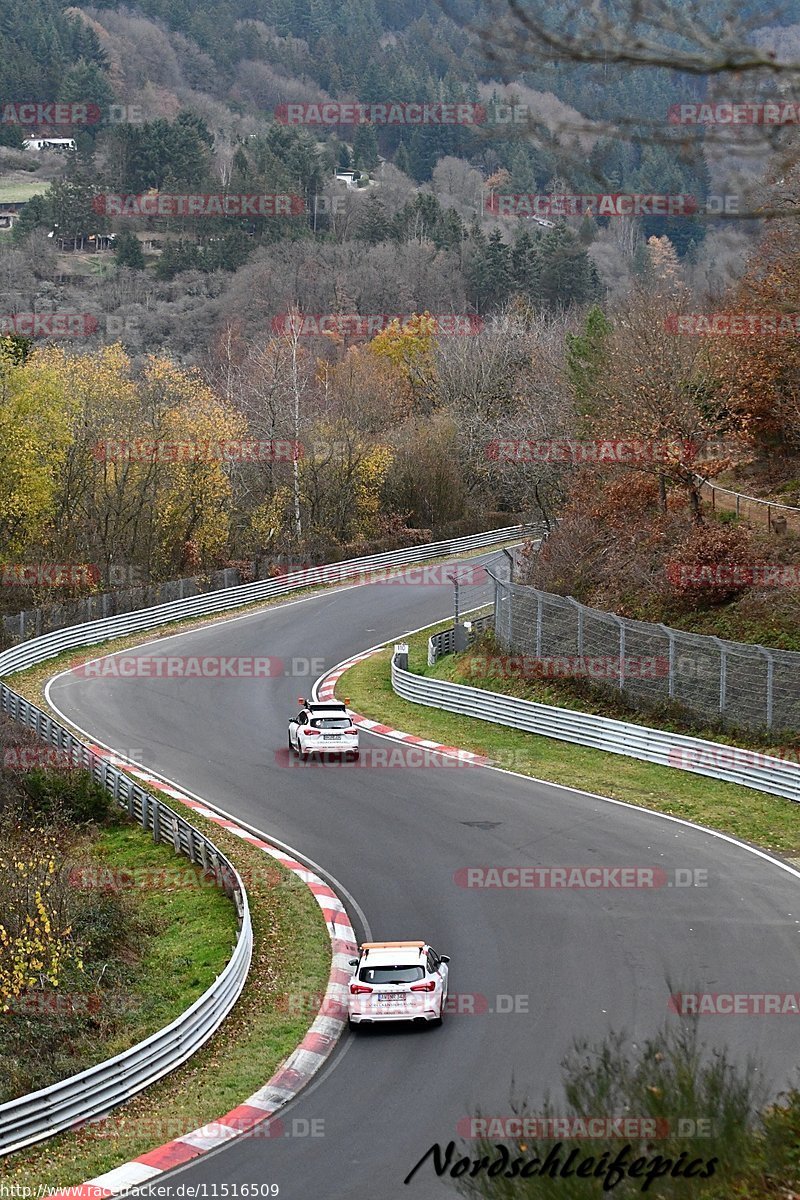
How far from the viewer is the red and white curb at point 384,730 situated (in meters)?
31.1

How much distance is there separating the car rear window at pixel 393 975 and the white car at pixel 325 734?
47.0 ft

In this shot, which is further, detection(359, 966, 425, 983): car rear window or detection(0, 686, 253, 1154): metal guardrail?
detection(359, 966, 425, 983): car rear window

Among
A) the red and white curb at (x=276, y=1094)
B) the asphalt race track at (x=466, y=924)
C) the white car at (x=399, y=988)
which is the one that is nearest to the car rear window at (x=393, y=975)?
the white car at (x=399, y=988)

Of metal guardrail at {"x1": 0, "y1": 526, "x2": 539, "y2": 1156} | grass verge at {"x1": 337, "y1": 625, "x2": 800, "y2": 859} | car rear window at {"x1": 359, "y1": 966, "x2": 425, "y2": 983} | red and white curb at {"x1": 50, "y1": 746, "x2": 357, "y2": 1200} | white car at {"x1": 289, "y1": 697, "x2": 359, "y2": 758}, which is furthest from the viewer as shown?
white car at {"x1": 289, "y1": 697, "x2": 359, "y2": 758}

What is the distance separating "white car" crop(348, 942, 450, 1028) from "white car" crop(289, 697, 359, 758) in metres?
14.0

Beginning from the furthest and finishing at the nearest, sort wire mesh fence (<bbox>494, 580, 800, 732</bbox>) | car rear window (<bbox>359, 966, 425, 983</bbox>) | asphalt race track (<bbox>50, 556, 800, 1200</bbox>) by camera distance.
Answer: wire mesh fence (<bbox>494, 580, 800, 732</bbox>) → car rear window (<bbox>359, 966, 425, 983</bbox>) → asphalt race track (<bbox>50, 556, 800, 1200</bbox>)

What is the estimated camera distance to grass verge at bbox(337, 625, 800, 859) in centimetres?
2494

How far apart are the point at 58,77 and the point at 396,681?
167084mm

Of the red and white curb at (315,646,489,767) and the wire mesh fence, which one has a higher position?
the wire mesh fence

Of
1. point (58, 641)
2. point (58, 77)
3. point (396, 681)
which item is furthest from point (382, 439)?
point (58, 77)

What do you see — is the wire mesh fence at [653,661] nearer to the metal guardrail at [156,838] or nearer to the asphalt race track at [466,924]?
the asphalt race track at [466,924]

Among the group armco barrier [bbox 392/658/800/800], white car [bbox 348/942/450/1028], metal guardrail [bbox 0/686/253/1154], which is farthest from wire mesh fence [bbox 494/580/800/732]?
white car [bbox 348/942/450/1028]

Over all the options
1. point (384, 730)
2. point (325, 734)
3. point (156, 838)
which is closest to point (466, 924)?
point (156, 838)

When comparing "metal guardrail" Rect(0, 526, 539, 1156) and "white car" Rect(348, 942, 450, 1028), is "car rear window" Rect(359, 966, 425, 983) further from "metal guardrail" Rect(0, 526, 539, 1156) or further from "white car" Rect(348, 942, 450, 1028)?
"metal guardrail" Rect(0, 526, 539, 1156)
